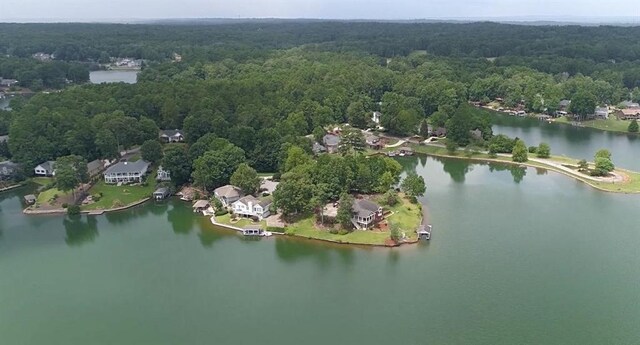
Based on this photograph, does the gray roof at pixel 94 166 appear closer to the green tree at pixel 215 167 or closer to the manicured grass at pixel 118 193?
the manicured grass at pixel 118 193

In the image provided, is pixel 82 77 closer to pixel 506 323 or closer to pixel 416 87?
pixel 416 87

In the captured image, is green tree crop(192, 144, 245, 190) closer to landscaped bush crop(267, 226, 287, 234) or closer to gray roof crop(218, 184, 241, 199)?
gray roof crop(218, 184, 241, 199)

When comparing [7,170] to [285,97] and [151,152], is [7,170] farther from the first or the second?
[285,97]

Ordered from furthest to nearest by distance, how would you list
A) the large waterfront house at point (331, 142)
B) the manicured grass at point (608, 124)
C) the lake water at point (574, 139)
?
the manicured grass at point (608, 124) < the large waterfront house at point (331, 142) < the lake water at point (574, 139)

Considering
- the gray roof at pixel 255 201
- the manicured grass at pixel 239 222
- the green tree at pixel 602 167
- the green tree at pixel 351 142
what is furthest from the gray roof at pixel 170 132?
the green tree at pixel 602 167

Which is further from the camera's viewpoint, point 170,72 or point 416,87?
point 170,72

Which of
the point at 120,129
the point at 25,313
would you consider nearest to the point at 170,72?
the point at 120,129

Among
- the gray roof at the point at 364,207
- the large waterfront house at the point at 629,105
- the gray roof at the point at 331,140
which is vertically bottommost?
the gray roof at the point at 364,207
